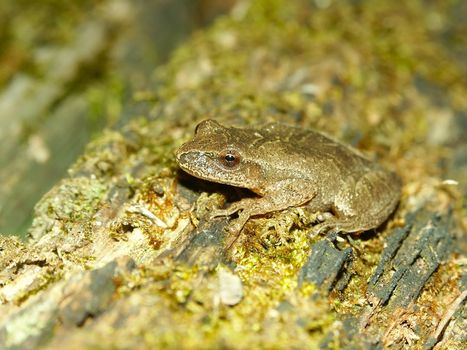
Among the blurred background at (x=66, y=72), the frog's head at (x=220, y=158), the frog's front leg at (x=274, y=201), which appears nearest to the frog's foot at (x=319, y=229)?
the frog's front leg at (x=274, y=201)

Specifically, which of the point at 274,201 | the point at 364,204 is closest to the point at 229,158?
the point at 274,201

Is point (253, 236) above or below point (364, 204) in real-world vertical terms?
above

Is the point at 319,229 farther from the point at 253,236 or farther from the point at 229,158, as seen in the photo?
the point at 229,158

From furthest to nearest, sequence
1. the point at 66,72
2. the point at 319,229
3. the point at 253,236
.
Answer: the point at 66,72, the point at 319,229, the point at 253,236

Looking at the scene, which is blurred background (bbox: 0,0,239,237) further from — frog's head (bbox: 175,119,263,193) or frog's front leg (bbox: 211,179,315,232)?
frog's front leg (bbox: 211,179,315,232)

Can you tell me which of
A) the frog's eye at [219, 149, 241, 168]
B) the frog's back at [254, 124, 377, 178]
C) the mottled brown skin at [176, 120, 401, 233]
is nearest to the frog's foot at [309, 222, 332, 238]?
the mottled brown skin at [176, 120, 401, 233]

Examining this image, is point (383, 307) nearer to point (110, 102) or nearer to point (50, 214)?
point (50, 214)
